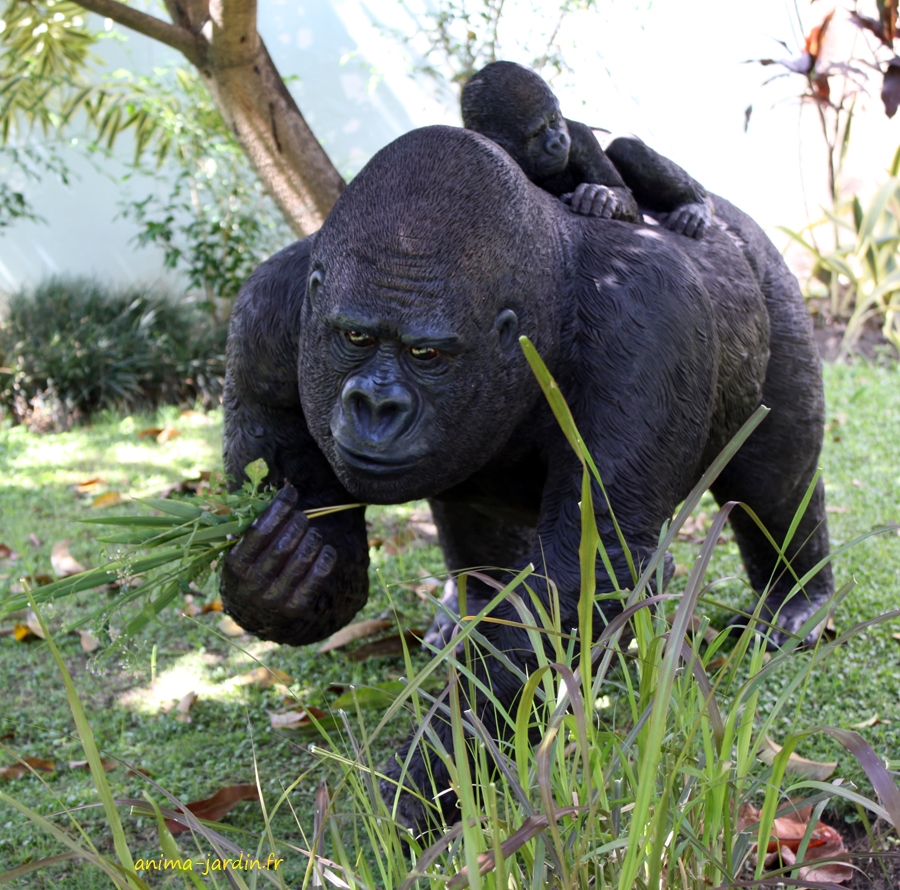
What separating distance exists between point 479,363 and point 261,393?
67 cm

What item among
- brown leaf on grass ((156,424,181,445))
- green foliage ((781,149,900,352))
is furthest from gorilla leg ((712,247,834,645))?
green foliage ((781,149,900,352))

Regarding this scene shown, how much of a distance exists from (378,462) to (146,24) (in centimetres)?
262

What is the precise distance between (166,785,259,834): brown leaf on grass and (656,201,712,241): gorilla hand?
5.62ft

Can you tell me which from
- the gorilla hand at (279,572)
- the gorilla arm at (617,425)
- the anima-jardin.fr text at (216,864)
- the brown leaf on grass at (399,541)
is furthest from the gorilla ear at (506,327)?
the brown leaf on grass at (399,541)

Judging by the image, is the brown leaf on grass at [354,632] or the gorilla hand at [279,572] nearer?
the gorilla hand at [279,572]

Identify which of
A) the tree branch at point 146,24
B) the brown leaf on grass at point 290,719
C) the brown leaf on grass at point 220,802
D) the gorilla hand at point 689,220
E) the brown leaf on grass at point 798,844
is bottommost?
the brown leaf on grass at point 290,719

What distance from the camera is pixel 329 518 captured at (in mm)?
2434

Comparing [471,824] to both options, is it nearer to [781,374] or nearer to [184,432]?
[781,374]

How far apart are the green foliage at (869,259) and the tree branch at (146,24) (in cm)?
457

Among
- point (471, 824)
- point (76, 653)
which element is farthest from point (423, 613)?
point (471, 824)

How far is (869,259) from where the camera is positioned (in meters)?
6.88

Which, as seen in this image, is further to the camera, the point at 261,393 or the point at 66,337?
the point at 66,337

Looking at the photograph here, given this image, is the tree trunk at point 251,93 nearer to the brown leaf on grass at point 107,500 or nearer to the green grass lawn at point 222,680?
the green grass lawn at point 222,680

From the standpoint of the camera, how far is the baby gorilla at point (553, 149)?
2.33 m
